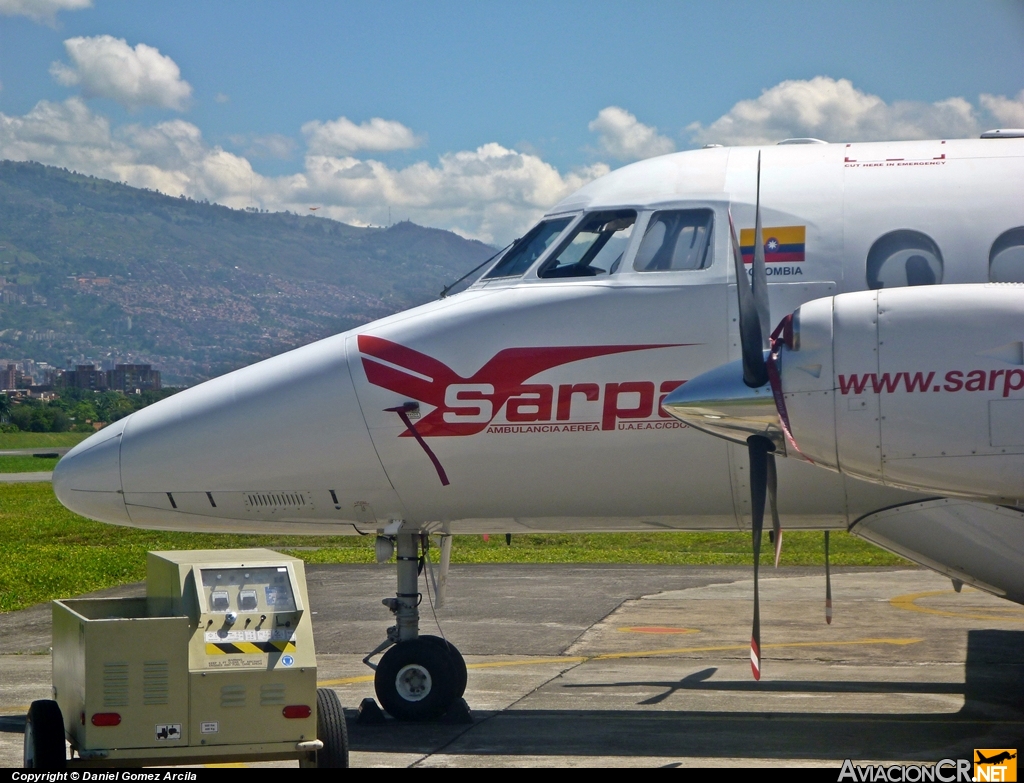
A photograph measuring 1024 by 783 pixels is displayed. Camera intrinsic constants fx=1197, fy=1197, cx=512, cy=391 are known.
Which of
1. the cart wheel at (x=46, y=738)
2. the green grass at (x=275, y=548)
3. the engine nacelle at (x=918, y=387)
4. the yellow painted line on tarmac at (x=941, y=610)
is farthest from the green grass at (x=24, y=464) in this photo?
the engine nacelle at (x=918, y=387)

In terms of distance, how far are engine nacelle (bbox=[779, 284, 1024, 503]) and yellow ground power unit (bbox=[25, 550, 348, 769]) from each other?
3.78m

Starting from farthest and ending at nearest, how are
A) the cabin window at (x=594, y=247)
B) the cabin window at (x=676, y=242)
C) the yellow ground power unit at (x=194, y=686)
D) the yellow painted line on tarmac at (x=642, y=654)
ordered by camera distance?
the yellow painted line on tarmac at (x=642, y=654) → the cabin window at (x=594, y=247) → the cabin window at (x=676, y=242) → the yellow ground power unit at (x=194, y=686)

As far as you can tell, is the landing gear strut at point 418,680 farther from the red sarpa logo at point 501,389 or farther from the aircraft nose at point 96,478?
the aircraft nose at point 96,478

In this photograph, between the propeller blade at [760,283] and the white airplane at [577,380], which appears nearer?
the propeller blade at [760,283]

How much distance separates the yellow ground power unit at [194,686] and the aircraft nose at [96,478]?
99.9 inches

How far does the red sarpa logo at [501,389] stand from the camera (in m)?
9.89

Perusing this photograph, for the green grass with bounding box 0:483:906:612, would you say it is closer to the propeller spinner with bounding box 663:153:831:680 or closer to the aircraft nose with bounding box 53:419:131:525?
the aircraft nose with bounding box 53:419:131:525

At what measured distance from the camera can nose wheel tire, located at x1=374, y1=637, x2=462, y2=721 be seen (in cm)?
1078

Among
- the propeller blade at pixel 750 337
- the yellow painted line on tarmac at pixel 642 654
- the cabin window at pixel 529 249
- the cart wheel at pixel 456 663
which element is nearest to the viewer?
the propeller blade at pixel 750 337

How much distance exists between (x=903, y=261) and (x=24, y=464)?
70872 millimetres

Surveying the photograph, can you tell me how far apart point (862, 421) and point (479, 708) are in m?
5.30

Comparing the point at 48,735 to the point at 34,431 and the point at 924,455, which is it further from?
the point at 34,431

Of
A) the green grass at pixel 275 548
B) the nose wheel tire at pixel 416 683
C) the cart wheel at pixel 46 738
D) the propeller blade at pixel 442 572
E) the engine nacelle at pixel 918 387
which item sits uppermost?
the engine nacelle at pixel 918 387

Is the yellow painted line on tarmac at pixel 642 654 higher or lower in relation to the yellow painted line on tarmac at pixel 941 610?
higher
